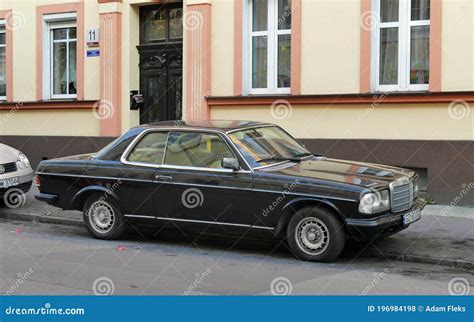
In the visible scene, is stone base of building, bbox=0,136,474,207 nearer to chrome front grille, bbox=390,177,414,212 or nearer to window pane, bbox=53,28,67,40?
chrome front grille, bbox=390,177,414,212

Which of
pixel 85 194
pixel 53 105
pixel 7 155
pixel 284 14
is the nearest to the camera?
pixel 85 194

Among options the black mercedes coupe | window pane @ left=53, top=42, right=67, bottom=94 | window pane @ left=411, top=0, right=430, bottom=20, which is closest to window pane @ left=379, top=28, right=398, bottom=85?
window pane @ left=411, top=0, right=430, bottom=20

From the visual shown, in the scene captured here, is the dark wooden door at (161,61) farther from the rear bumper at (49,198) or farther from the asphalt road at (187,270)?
the asphalt road at (187,270)

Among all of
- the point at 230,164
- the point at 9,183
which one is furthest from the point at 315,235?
the point at 9,183

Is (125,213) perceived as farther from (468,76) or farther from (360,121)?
(468,76)

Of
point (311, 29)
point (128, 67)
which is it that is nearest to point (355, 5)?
point (311, 29)

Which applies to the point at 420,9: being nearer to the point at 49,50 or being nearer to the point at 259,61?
the point at 259,61

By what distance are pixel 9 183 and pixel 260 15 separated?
5995 millimetres

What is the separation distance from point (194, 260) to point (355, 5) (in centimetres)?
643

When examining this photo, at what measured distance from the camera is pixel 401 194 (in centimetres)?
793

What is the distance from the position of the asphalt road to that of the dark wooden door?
19.7 feet

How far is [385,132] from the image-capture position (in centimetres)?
1200

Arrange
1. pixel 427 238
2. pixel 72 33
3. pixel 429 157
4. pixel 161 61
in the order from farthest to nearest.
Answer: pixel 72 33, pixel 161 61, pixel 429 157, pixel 427 238

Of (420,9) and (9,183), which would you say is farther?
(420,9)
